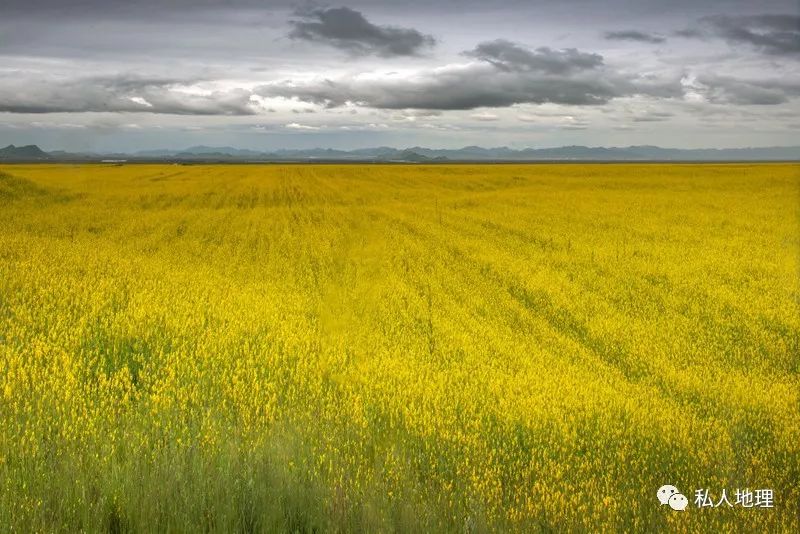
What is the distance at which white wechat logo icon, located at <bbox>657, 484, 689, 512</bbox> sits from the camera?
5.21 m

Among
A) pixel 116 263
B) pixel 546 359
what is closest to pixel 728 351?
pixel 546 359

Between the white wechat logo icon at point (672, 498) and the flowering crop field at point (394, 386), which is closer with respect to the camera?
the flowering crop field at point (394, 386)

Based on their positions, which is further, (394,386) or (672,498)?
(394,386)

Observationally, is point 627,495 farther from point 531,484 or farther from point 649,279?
point 649,279

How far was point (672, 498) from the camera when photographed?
5297 mm

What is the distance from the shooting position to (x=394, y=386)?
7.89 meters

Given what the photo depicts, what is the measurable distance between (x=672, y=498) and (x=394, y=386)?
11.7 ft

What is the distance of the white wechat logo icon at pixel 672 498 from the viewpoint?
5211 millimetres

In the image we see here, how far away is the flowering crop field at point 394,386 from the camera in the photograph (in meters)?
4.96

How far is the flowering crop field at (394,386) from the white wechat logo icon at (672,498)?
0.07 meters

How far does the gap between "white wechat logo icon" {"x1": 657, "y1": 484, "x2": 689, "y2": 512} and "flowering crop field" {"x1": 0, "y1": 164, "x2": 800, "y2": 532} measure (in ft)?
0.22

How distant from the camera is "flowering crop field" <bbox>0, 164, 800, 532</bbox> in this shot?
4.96 m

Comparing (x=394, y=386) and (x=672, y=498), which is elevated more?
(x=394, y=386)

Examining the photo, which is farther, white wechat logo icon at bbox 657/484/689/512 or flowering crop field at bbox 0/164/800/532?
white wechat logo icon at bbox 657/484/689/512
